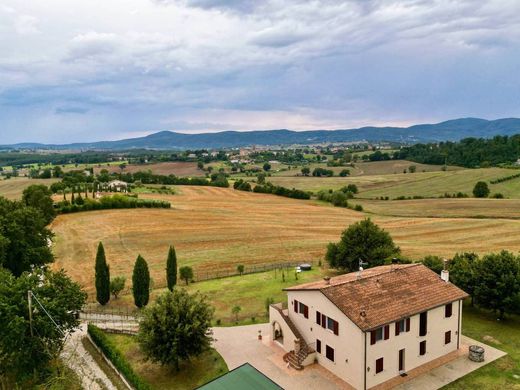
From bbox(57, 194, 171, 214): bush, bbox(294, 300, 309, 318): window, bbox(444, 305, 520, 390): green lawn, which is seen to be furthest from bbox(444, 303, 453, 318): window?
bbox(57, 194, 171, 214): bush

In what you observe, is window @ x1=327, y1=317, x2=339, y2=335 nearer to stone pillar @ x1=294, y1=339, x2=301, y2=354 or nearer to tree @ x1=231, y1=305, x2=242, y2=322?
stone pillar @ x1=294, y1=339, x2=301, y2=354

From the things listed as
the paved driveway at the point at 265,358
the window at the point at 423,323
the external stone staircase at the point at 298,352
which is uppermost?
the window at the point at 423,323

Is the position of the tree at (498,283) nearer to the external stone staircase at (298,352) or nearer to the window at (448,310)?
the window at (448,310)

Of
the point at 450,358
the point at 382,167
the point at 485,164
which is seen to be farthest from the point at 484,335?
the point at 382,167

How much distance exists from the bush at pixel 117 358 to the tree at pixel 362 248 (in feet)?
87.4

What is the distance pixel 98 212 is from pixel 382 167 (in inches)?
4846

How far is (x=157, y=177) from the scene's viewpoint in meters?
147

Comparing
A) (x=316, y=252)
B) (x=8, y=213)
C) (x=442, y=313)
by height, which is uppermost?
(x=8, y=213)

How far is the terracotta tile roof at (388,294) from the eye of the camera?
85.0 ft

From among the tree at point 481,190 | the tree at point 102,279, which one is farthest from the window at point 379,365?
the tree at point 481,190

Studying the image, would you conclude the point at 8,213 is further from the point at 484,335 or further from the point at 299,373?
the point at 484,335

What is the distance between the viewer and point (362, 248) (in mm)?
46562

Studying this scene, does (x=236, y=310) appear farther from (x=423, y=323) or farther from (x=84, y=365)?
(x=423, y=323)

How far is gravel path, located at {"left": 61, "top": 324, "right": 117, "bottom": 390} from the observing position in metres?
27.1
